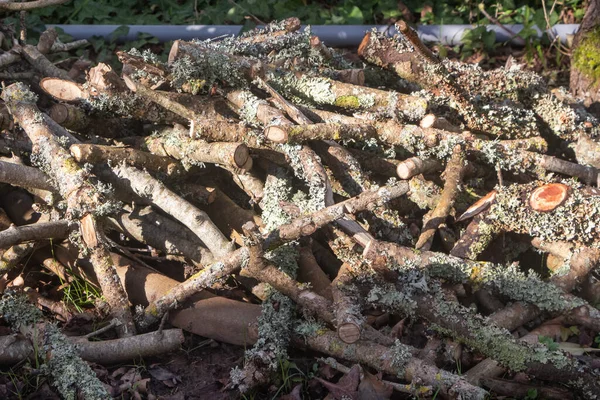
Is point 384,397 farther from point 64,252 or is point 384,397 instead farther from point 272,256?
point 64,252

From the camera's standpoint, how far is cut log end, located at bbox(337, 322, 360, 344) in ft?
8.53

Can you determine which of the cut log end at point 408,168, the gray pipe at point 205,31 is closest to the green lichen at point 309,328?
the cut log end at point 408,168

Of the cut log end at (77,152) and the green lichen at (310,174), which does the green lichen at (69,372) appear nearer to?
the cut log end at (77,152)

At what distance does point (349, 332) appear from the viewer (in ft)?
8.59

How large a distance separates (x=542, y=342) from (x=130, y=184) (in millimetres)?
2104

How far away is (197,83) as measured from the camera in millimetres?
3572

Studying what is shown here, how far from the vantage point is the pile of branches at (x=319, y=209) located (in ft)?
9.16

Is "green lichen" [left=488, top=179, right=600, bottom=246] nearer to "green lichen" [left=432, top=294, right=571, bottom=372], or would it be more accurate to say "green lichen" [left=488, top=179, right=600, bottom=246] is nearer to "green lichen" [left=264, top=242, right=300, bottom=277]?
"green lichen" [left=432, top=294, right=571, bottom=372]

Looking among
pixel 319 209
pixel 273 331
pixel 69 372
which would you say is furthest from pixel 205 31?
pixel 69 372

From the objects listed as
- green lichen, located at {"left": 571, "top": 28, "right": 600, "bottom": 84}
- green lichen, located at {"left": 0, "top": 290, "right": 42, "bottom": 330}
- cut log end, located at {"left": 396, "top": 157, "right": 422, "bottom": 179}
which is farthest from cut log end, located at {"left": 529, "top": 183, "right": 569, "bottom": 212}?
green lichen, located at {"left": 0, "top": 290, "right": 42, "bottom": 330}

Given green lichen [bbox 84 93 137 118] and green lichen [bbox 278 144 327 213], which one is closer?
green lichen [bbox 278 144 327 213]

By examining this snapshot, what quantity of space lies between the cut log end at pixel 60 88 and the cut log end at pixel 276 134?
3.86 ft

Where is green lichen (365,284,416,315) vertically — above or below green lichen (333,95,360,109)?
below

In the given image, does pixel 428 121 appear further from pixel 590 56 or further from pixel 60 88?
pixel 60 88
